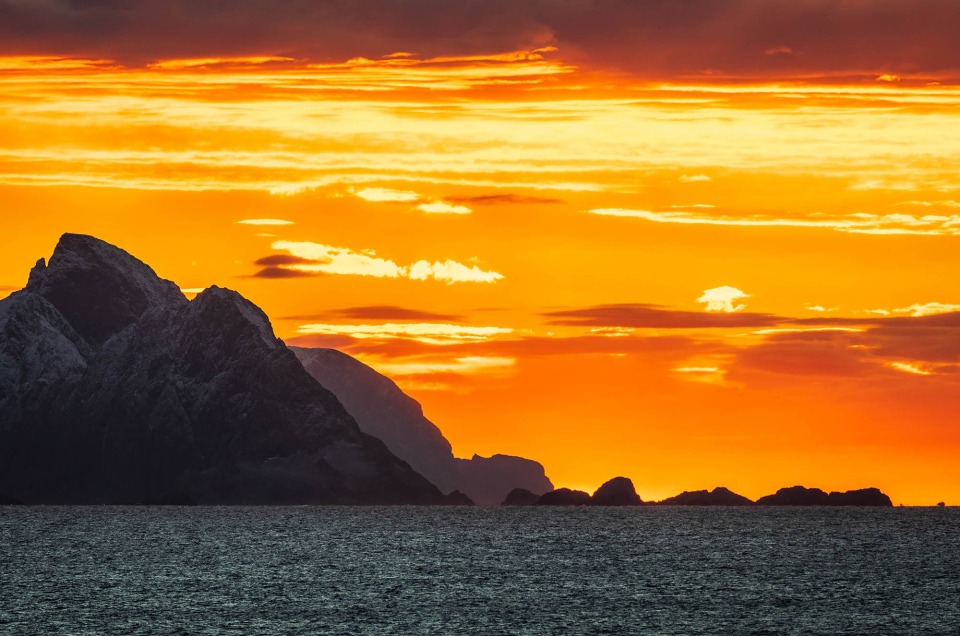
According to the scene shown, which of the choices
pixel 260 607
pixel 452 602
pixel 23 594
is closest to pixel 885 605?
pixel 452 602

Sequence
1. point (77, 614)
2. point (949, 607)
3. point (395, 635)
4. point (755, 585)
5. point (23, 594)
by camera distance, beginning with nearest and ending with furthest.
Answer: point (395, 635) < point (77, 614) < point (949, 607) < point (23, 594) < point (755, 585)

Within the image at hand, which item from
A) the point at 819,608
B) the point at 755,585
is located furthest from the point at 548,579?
the point at 819,608

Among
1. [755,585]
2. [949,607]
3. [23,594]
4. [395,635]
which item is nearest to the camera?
[395,635]

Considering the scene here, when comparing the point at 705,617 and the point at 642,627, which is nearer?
the point at 642,627

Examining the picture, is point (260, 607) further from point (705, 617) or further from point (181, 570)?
point (181, 570)

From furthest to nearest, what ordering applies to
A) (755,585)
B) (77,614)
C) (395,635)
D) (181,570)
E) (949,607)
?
(181,570)
(755,585)
(949,607)
(77,614)
(395,635)

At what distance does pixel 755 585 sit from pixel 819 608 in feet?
105

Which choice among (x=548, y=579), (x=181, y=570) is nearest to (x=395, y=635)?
(x=548, y=579)

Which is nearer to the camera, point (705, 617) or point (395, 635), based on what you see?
point (395, 635)

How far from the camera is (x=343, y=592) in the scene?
6324 inches

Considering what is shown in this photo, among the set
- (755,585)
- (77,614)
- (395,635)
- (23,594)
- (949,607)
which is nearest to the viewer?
(395,635)

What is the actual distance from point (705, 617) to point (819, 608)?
1492 centimetres

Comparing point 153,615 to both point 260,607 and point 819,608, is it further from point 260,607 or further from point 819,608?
point 819,608

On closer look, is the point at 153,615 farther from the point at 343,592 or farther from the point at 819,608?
the point at 819,608
